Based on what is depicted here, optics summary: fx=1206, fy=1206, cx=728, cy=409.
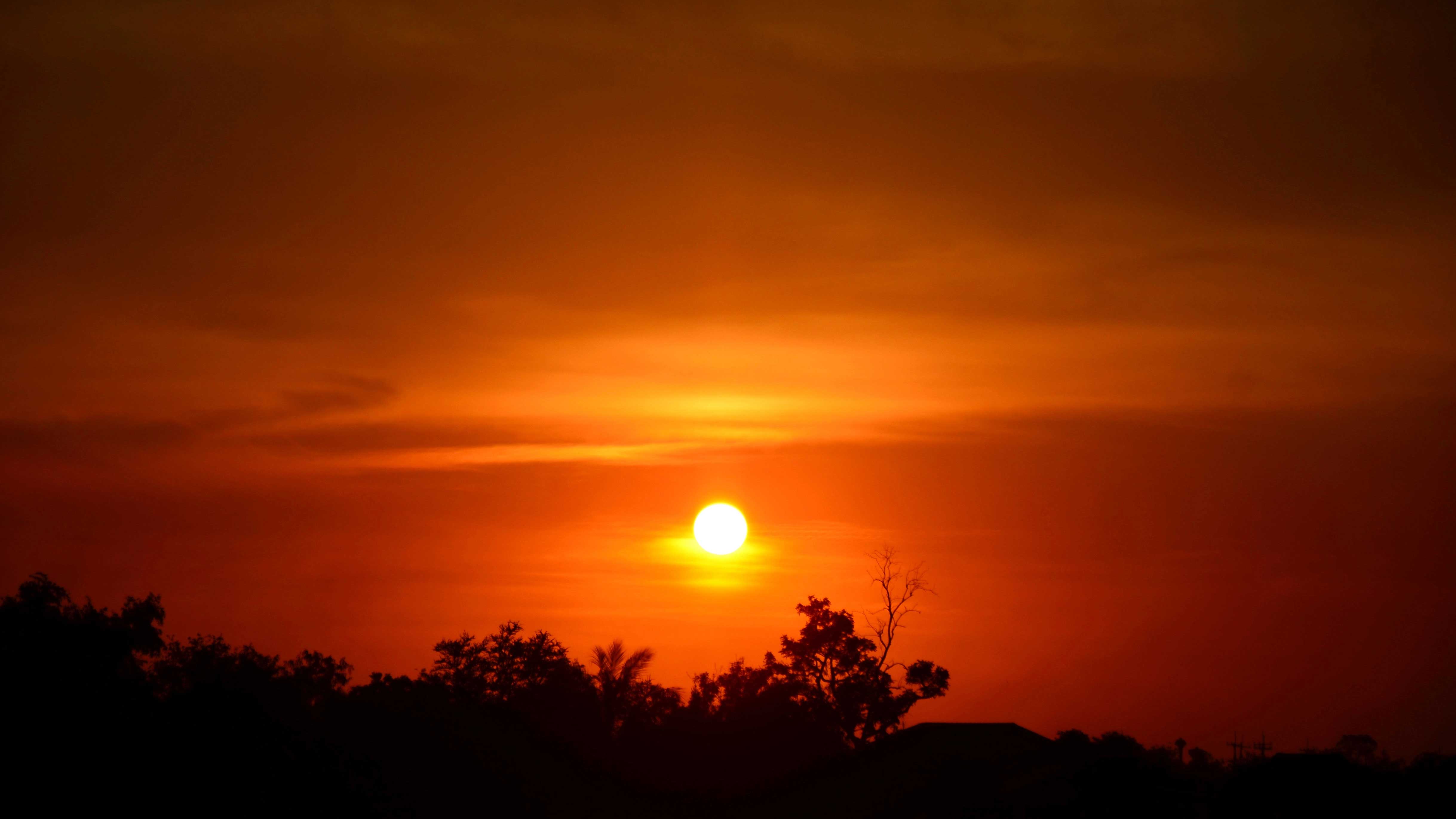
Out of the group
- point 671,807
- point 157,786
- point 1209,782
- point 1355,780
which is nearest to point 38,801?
point 157,786

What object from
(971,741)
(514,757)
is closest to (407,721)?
(514,757)

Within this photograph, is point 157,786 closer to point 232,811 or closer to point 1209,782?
point 232,811

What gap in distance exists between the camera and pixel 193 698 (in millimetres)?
33750

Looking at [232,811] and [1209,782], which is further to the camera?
[1209,782]

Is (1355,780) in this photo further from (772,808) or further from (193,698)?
(193,698)

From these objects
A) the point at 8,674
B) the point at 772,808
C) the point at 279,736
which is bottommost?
the point at 772,808

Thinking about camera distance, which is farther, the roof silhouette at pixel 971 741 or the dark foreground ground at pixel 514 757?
the roof silhouette at pixel 971 741

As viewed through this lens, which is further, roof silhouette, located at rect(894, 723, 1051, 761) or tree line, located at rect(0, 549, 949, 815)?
roof silhouette, located at rect(894, 723, 1051, 761)

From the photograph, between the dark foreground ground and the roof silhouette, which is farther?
the roof silhouette

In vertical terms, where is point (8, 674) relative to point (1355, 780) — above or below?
above

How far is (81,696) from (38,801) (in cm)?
452

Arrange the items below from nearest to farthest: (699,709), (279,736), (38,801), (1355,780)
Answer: (38,801), (279,736), (1355,780), (699,709)

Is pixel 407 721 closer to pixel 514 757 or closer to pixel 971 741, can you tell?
pixel 514 757

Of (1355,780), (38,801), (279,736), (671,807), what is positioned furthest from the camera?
(671,807)
